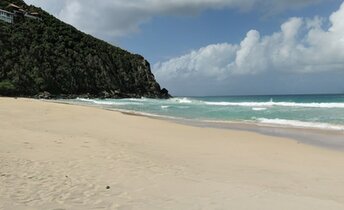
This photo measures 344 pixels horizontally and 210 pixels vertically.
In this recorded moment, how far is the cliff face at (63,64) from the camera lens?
67750 millimetres

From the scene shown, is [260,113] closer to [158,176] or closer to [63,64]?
[158,176]

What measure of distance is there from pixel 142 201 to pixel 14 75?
214ft

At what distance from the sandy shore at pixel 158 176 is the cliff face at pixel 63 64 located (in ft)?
177

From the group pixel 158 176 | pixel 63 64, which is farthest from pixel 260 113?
pixel 63 64

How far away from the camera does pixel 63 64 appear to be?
79.0m

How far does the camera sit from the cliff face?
222ft

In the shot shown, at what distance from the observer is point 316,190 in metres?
7.07

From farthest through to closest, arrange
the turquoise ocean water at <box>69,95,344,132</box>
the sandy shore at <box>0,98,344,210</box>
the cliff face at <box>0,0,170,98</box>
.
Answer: the cliff face at <box>0,0,170,98</box> → the turquoise ocean water at <box>69,95,344,132</box> → the sandy shore at <box>0,98,344,210</box>

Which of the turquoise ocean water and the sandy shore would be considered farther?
the turquoise ocean water

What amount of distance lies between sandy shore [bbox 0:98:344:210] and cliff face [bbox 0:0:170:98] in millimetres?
53834

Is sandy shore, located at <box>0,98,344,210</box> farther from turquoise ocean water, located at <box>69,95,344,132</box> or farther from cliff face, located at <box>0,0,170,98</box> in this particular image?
cliff face, located at <box>0,0,170,98</box>

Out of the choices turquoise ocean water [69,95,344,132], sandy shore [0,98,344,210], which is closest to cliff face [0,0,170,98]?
turquoise ocean water [69,95,344,132]

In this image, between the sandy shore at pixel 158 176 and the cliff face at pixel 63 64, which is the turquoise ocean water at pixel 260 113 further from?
the cliff face at pixel 63 64

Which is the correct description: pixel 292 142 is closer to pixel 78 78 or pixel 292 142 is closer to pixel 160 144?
pixel 160 144
